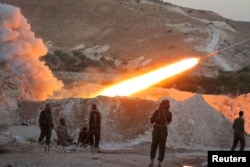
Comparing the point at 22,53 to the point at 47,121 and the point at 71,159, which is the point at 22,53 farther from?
the point at 71,159

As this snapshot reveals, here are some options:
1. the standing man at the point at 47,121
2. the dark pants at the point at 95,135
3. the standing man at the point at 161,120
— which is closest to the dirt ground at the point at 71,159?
the dark pants at the point at 95,135

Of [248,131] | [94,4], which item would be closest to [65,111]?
[248,131]

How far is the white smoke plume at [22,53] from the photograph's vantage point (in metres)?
22.8

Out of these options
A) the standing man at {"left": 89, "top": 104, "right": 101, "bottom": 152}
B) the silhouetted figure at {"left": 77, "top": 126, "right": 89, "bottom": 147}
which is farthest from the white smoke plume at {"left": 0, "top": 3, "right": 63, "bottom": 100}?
the standing man at {"left": 89, "top": 104, "right": 101, "bottom": 152}

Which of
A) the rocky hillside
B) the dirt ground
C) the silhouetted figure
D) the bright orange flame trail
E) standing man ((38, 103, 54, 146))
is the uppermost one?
the rocky hillside

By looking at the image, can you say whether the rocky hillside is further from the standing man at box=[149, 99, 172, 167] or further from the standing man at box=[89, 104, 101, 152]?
the standing man at box=[149, 99, 172, 167]

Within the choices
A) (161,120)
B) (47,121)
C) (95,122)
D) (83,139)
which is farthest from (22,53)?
(161,120)

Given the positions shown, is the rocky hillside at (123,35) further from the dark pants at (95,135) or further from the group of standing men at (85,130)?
the dark pants at (95,135)

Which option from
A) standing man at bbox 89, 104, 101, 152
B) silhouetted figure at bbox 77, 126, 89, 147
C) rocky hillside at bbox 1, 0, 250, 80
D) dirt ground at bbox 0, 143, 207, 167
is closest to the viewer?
dirt ground at bbox 0, 143, 207, 167

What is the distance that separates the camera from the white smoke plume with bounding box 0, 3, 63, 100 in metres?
22.8

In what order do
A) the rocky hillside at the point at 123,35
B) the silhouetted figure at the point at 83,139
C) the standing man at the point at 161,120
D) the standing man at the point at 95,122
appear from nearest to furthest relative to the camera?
1. the standing man at the point at 161,120
2. the standing man at the point at 95,122
3. the silhouetted figure at the point at 83,139
4. the rocky hillside at the point at 123,35

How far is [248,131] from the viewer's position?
70.8 ft

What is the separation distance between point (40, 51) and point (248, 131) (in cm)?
1036

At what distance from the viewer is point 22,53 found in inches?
920
